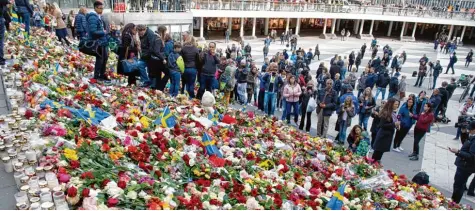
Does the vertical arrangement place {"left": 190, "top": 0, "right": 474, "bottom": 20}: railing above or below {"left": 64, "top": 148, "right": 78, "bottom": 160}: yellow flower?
above

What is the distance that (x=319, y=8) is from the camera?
3694 cm

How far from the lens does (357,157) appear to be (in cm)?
733

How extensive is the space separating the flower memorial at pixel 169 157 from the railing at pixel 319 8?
80.1 feet

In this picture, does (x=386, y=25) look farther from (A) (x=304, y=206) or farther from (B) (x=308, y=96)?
(A) (x=304, y=206)

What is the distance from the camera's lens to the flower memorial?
Result: 3.81 metres

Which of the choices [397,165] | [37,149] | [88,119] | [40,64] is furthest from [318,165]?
[40,64]

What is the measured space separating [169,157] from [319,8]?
115ft

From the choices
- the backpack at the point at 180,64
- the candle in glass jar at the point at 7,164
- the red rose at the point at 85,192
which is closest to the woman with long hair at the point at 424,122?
the backpack at the point at 180,64

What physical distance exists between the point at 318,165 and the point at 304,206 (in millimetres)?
1947

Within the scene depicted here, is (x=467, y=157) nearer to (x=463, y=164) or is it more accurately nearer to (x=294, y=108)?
(x=463, y=164)

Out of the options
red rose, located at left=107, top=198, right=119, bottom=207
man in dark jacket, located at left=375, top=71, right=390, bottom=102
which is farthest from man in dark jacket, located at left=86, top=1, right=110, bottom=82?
man in dark jacket, located at left=375, top=71, right=390, bottom=102

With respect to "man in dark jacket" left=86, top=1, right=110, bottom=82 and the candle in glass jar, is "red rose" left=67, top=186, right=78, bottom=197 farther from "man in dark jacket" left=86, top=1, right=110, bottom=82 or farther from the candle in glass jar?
"man in dark jacket" left=86, top=1, right=110, bottom=82

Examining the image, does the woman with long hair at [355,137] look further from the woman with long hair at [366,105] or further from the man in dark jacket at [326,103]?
the woman with long hair at [366,105]

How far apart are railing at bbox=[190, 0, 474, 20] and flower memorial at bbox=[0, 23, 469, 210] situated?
2442cm
